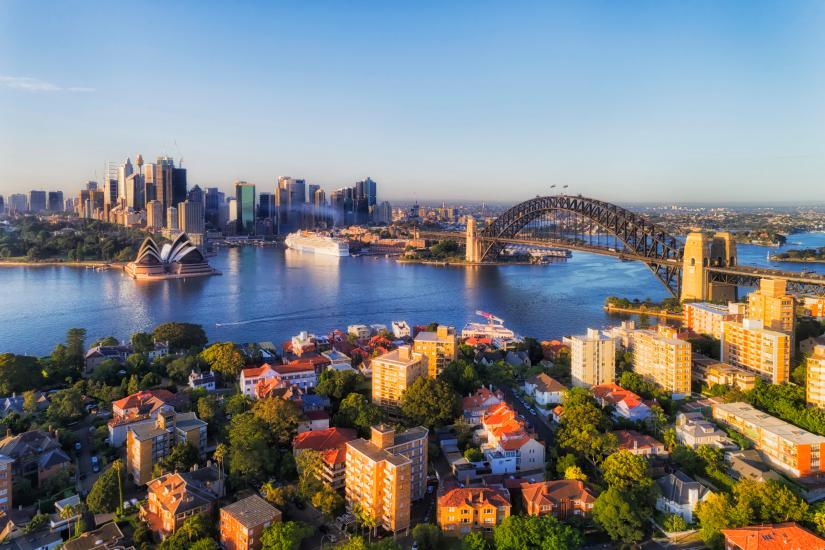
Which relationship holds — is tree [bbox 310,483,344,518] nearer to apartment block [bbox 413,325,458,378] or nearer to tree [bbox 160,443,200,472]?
tree [bbox 160,443,200,472]

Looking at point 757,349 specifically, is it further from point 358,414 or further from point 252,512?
point 252,512

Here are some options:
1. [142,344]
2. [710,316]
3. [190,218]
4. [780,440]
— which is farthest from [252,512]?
[190,218]

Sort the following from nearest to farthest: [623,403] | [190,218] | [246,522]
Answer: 1. [246,522]
2. [623,403]
3. [190,218]

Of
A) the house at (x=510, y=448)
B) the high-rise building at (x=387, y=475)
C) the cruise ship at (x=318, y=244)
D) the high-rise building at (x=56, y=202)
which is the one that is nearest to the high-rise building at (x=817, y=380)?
the house at (x=510, y=448)

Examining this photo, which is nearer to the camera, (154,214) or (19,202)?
(154,214)

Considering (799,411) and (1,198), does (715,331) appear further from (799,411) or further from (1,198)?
(1,198)

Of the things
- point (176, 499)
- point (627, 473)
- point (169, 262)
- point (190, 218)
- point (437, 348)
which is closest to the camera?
point (176, 499)
